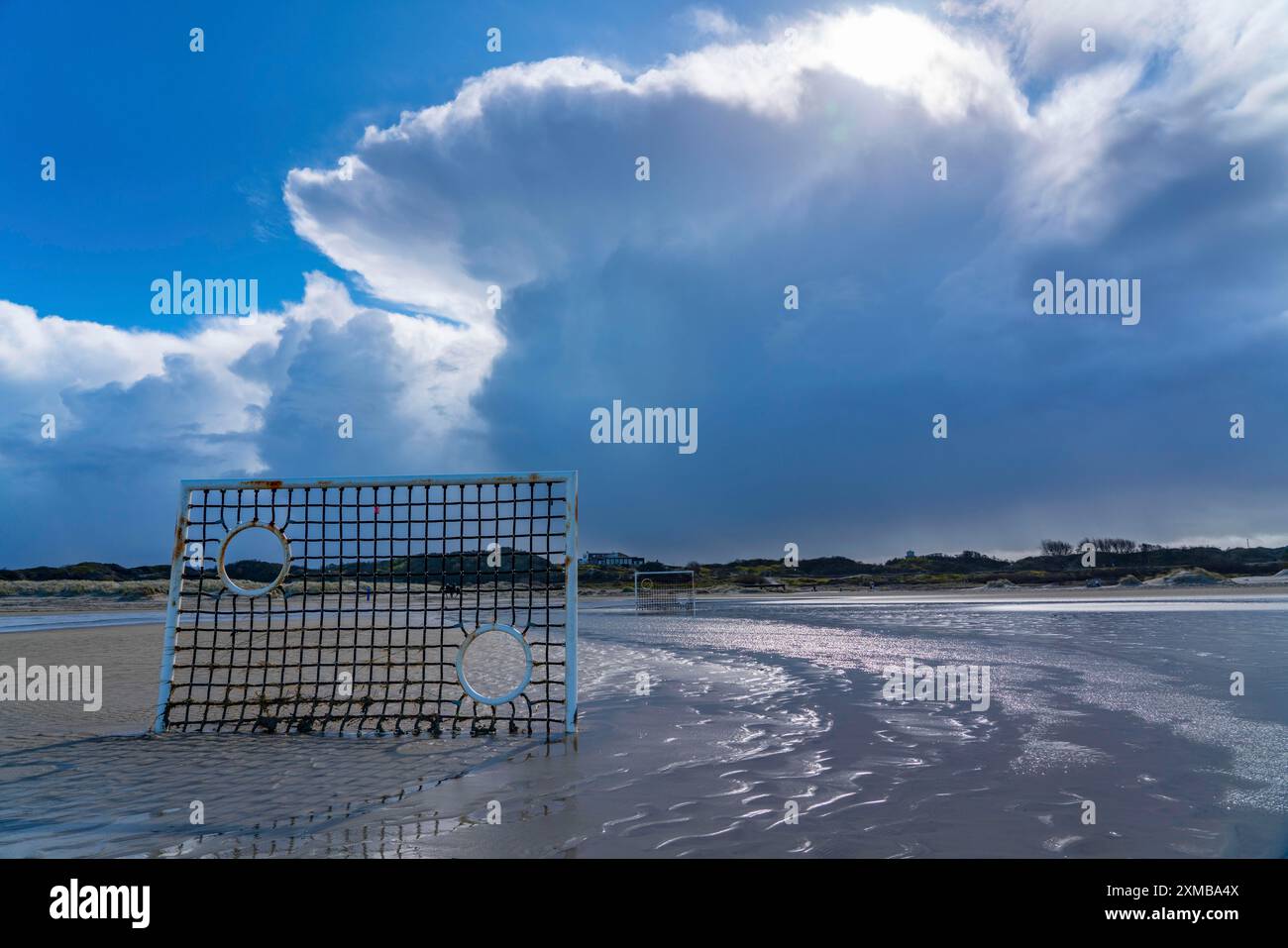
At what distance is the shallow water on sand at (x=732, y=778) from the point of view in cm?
398

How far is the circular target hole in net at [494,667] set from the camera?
765cm

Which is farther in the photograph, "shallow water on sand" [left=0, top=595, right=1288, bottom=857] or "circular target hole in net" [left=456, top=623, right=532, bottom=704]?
"circular target hole in net" [left=456, top=623, right=532, bottom=704]

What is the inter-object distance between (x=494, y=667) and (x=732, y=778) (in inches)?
287

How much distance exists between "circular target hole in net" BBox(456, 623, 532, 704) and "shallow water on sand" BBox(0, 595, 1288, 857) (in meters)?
0.79

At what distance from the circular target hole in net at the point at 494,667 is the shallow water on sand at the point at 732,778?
790mm

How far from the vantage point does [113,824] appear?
4.47 metres

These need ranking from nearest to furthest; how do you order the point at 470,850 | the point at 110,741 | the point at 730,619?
the point at 470,850, the point at 110,741, the point at 730,619

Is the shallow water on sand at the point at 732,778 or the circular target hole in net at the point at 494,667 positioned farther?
the circular target hole in net at the point at 494,667

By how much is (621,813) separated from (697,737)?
7.72 ft

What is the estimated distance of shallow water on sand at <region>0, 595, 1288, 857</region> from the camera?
398 centimetres

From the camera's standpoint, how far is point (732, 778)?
5.20 meters
